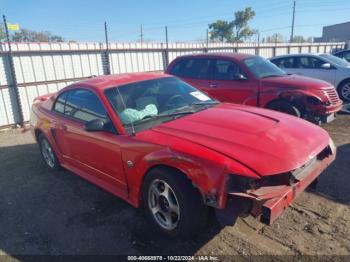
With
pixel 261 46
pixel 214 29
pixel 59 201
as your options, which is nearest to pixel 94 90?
pixel 59 201

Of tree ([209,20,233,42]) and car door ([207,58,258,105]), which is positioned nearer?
car door ([207,58,258,105])

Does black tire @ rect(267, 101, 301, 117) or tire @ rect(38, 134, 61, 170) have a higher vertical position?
black tire @ rect(267, 101, 301, 117)

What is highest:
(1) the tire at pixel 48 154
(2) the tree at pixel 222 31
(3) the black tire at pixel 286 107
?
(2) the tree at pixel 222 31

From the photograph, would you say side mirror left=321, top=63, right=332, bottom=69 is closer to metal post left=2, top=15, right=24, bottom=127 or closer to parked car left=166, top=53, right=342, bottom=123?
parked car left=166, top=53, right=342, bottom=123

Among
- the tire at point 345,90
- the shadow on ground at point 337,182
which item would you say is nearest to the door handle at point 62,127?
the shadow on ground at point 337,182

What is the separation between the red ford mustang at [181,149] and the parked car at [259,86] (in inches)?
103

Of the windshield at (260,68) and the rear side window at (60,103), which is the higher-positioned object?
the windshield at (260,68)

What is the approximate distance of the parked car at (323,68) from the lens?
9.30m

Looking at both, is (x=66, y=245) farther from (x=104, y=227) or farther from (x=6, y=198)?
(x=6, y=198)

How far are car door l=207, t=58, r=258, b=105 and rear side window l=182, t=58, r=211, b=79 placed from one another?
183mm

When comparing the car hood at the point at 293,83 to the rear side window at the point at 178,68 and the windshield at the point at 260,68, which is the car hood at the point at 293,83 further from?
the rear side window at the point at 178,68

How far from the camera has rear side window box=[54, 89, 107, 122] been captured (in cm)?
359

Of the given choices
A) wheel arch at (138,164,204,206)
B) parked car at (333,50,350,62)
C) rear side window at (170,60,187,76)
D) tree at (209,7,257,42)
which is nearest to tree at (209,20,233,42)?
tree at (209,7,257,42)

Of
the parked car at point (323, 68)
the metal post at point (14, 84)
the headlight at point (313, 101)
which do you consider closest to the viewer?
the headlight at point (313, 101)
